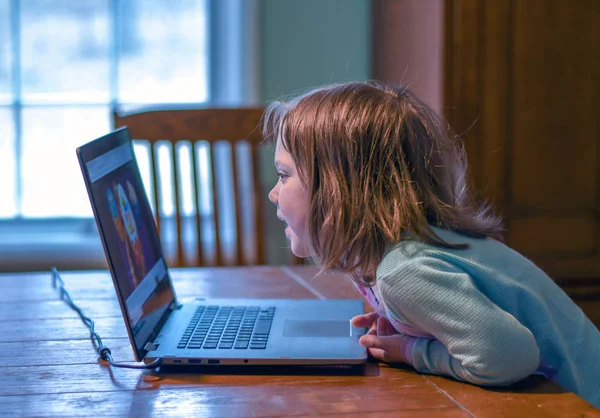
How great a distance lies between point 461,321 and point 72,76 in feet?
6.68

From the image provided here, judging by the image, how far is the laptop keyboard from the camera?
0.92 m

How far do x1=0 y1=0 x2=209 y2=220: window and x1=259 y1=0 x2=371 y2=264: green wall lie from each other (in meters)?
0.24

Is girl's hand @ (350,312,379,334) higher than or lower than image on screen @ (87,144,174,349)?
lower

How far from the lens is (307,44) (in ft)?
8.24

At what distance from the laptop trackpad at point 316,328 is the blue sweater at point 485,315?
0.37 ft

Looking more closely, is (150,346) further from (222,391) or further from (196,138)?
(196,138)

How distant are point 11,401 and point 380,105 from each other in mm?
520

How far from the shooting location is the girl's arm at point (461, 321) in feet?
2.60

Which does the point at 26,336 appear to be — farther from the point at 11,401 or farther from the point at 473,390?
the point at 473,390

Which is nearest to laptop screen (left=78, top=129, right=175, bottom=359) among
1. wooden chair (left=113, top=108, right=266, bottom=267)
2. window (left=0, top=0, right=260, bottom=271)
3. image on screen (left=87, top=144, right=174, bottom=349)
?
image on screen (left=87, top=144, right=174, bottom=349)

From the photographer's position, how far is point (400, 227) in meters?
0.88

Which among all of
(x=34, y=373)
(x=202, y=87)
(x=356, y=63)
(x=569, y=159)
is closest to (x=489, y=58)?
(x=569, y=159)

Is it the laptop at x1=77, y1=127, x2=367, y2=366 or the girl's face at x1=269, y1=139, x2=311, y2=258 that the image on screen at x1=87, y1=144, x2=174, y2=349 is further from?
the girl's face at x1=269, y1=139, x2=311, y2=258

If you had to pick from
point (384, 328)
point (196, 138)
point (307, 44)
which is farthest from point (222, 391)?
point (307, 44)
